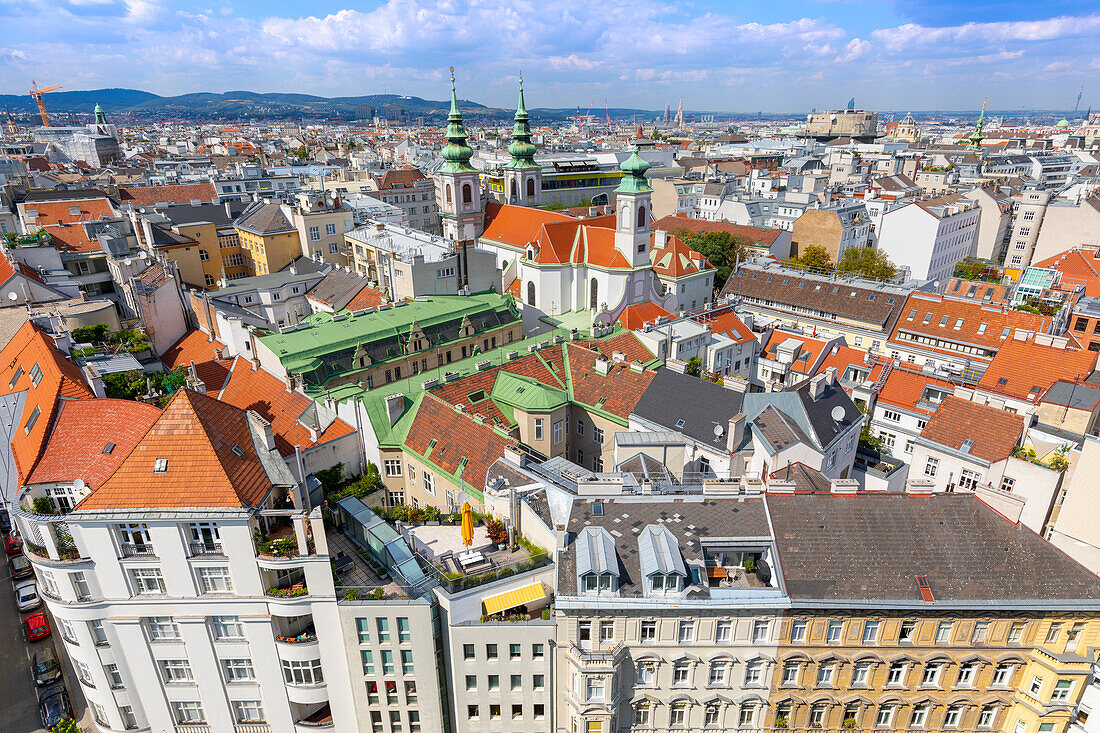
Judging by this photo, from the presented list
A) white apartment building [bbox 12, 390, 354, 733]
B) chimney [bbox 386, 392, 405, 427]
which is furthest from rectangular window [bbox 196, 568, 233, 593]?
chimney [bbox 386, 392, 405, 427]

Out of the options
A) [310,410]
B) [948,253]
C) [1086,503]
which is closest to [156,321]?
[310,410]

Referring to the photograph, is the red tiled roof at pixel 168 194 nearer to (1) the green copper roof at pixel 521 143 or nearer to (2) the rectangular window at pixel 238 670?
(1) the green copper roof at pixel 521 143

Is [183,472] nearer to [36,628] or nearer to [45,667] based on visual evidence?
[45,667]

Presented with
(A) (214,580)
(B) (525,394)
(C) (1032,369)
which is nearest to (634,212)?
(B) (525,394)

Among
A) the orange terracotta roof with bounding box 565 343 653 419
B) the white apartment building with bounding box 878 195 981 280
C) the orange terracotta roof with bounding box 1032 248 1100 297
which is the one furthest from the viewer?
the white apartment building with bounding box 878 195 981 280

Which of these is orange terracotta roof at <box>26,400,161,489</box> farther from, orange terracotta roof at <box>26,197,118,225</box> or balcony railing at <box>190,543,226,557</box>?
orange terracotta roof at <box>26,197,118,225</box>

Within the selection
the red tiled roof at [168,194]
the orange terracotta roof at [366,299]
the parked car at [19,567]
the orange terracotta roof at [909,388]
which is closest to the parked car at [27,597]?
the parked car at [19,567]
